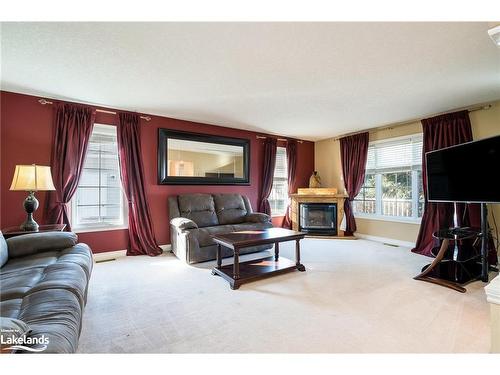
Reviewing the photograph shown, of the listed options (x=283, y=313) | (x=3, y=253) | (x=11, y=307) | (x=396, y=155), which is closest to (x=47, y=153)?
(x=3, y=253)

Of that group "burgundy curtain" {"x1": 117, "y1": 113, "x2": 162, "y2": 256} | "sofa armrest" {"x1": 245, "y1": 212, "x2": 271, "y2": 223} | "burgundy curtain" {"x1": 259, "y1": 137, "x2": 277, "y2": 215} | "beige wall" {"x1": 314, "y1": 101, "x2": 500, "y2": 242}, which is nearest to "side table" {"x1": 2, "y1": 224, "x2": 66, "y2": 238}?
"burgundy curtain" {"x1": 117, "y1": 113, "x2": 162, "y2": 256}

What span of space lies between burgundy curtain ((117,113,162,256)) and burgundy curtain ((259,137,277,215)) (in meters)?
2.30

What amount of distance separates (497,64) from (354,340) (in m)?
2.91

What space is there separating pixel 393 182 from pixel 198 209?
3694mm

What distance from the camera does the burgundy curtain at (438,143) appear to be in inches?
145

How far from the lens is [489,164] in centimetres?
256

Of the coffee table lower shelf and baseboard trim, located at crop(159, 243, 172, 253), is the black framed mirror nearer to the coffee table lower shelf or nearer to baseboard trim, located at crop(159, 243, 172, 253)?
baseboard trim, located at crop(159, 243, 172, 253)

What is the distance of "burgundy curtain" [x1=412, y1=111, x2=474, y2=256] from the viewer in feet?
12.1

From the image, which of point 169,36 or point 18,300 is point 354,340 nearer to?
point 18,300

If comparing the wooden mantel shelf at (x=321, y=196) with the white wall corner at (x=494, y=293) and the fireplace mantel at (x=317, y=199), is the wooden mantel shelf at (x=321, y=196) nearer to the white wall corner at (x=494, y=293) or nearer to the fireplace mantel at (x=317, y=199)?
the fireplace mantel at (x=317, y=199)

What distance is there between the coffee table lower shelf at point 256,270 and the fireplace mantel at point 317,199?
2301 mm

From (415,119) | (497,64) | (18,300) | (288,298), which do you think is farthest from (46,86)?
(415,119)

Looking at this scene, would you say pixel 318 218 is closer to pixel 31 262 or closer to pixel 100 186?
pixel 100 186

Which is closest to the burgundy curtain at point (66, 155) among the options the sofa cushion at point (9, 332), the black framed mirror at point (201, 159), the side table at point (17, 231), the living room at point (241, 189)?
the living room at point (241, 189)
